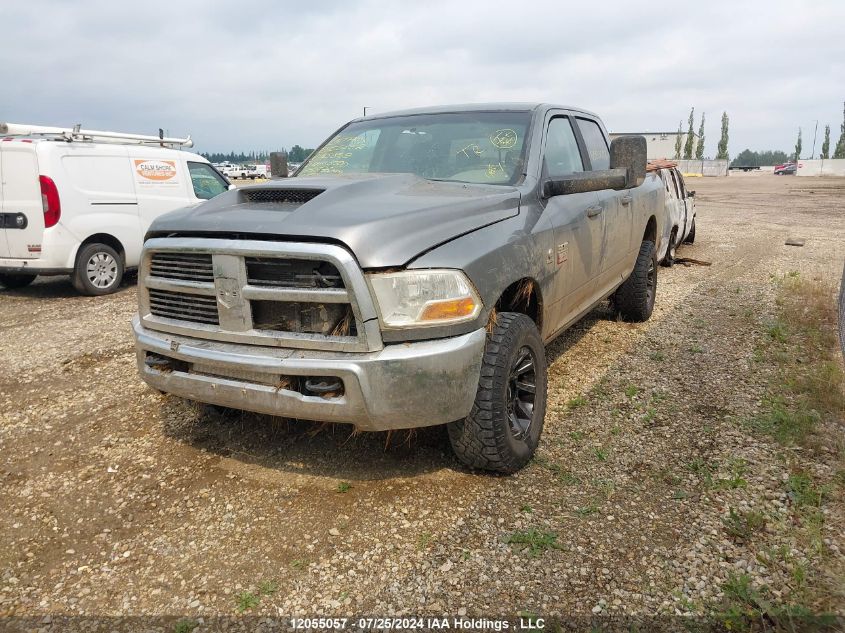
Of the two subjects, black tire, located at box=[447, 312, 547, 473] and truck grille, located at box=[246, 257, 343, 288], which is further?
black tire, located at box=[447, 312, 547, 473]

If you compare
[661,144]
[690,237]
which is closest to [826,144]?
[661,144]

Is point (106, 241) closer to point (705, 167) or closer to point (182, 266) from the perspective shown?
point (182, 266)

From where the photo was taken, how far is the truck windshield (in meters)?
3.64

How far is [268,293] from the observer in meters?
2.61

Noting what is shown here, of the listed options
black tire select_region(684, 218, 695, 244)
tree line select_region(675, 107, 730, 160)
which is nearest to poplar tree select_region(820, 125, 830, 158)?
tree line select_region(675, 107, 730, 160)

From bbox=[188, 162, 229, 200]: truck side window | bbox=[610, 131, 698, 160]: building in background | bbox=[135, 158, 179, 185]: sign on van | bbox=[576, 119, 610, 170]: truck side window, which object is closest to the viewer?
bbox=[576, 119, 610, 170]: truck side window

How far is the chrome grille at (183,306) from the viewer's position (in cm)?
283

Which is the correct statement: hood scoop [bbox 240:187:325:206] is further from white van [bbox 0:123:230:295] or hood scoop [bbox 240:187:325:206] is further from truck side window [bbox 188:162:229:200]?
truck side window [bbox 188:162:229:200]

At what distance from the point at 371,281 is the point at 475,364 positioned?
0.59 meters

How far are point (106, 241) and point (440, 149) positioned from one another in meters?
6.13

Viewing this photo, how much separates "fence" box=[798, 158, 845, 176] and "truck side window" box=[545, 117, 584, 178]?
77.4m

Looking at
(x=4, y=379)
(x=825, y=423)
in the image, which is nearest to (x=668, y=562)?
(x=825, y=423)

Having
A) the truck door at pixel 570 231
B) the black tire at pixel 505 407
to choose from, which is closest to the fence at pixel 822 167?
the truck door at pixel 570 231

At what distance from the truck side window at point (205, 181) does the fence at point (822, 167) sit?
75.8 meters
